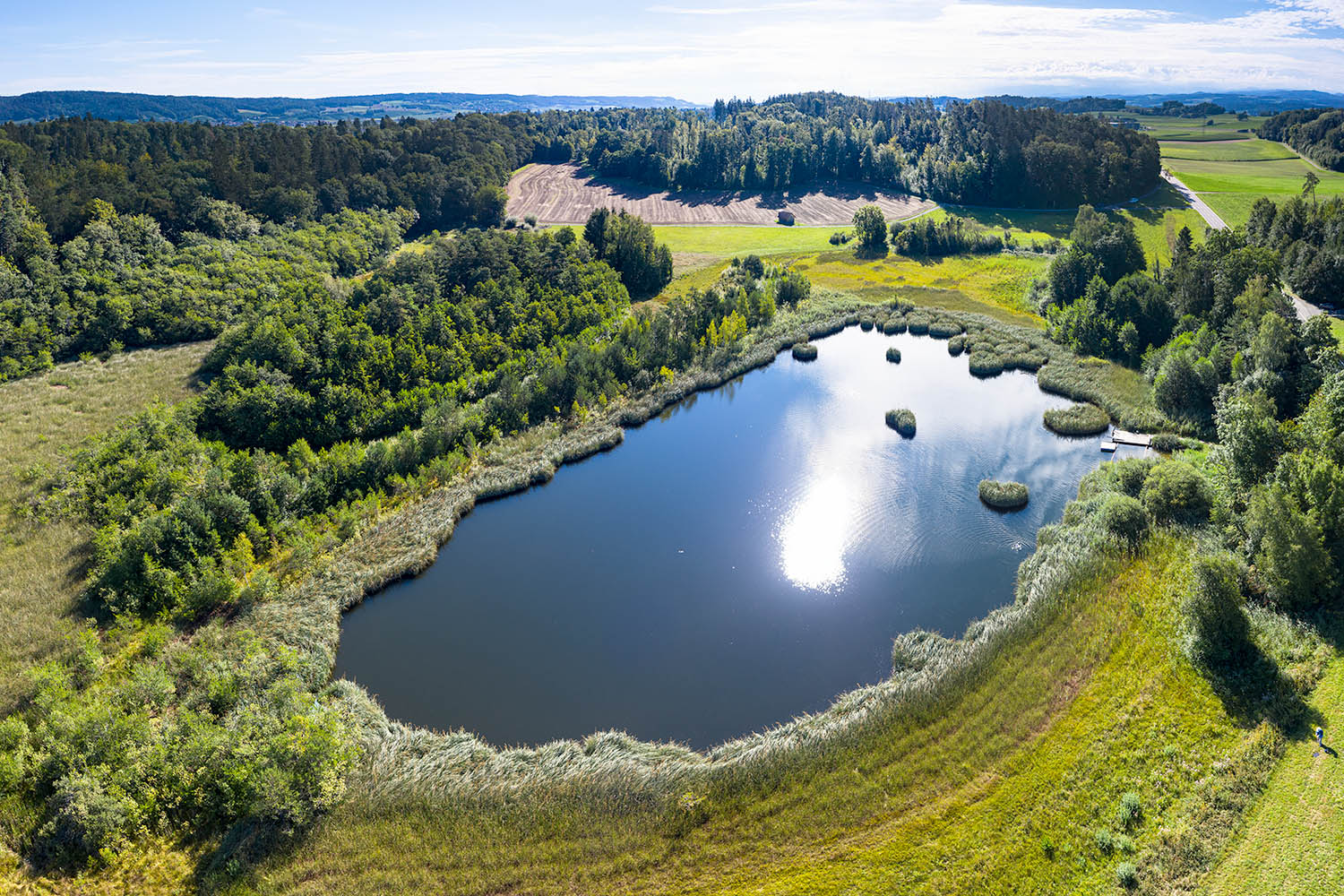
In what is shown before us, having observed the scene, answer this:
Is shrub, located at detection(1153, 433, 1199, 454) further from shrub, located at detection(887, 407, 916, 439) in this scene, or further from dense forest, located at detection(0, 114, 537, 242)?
dense forest, located at detection(0, 114, 537, 242)

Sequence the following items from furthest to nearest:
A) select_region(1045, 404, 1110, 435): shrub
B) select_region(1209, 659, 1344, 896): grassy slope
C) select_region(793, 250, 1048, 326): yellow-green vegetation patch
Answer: select_region(793, 250, 1048, 326): yellow-green vegetation patch, select_region(1045, 404, 1110, 435): shrub, select_region(1209, 659, 1344, 896): grassy slope

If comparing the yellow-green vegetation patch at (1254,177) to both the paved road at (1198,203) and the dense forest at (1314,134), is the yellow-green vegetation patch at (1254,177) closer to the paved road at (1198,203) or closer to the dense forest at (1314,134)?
the paved road at (1198,203)

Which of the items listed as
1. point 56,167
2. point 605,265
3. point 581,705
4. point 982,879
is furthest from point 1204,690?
point 56,167

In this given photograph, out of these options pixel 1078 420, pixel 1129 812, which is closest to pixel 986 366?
pixel 1078 420

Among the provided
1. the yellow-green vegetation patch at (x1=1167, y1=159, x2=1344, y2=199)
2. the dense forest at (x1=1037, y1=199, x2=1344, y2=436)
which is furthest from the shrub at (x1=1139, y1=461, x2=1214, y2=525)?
the yellow-green vegetation patch at (x1=1167, y1=159, x2=1344, y2=199)

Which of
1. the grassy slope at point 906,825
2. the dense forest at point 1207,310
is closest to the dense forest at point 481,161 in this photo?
the dense forest at point 1207,310

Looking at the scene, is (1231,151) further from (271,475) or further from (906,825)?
(271,475)

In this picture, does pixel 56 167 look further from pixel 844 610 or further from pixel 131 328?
pixel 844 610
